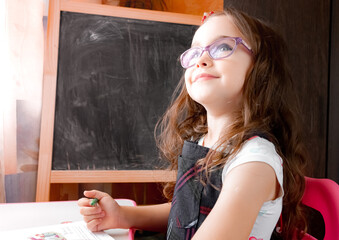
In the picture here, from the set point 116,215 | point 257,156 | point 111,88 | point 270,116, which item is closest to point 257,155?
point 257,156

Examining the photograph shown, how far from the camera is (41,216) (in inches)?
31.7

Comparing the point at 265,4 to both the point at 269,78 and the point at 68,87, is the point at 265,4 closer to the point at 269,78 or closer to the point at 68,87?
the point at 269,78

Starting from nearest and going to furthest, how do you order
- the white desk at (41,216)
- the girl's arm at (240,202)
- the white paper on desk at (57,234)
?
the girl's arm at (240,202)
the white paper on desk at (57,234)
the white desk at (41,216)

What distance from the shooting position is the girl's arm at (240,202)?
53 centimetres

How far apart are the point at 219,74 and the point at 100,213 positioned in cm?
44

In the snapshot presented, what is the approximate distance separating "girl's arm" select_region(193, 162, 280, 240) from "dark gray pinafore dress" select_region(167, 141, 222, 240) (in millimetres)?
109

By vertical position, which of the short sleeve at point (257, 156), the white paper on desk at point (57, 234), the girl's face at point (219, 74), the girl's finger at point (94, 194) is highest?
the girl's face at point (219, 74)

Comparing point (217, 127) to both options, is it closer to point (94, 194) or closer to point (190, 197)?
point (190, 197)

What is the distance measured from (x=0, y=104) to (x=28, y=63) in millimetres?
234

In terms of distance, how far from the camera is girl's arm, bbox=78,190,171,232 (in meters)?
0.72

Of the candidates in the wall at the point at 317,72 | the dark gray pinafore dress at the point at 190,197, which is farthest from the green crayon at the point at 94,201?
the wall at the point at 317,72

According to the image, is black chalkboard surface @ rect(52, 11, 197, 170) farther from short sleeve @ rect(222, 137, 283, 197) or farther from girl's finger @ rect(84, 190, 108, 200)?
short sleeve @ rect(222, 137, 283, 197)

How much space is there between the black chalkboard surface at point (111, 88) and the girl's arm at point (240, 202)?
0.83 meters

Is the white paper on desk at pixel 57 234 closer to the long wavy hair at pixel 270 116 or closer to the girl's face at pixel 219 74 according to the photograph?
the long wavy hair at pixel 270 116
